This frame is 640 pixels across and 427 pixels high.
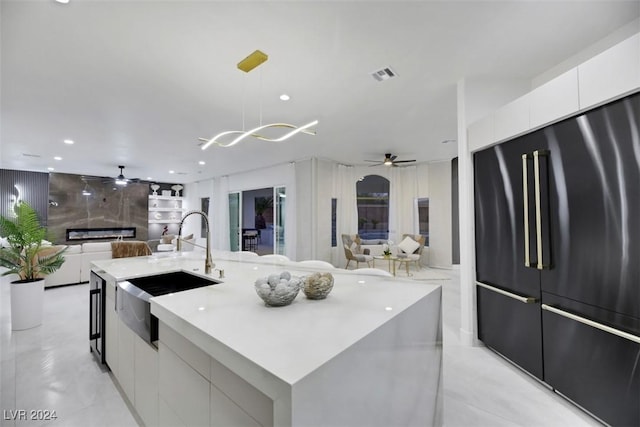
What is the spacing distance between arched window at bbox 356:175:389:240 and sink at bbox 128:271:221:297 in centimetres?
609

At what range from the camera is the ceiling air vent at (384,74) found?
2.65 metres

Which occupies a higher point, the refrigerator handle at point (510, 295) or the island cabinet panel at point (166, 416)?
the refrigerator handle at point (510, 295)

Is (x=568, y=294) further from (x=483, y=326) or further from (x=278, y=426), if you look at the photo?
(x=278, y=426)

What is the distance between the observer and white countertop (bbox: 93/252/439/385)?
0.79m

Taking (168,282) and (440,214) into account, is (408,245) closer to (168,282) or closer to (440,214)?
→ (440,214)

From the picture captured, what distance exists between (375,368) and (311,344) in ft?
1.02

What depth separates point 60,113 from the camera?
3.61 metres

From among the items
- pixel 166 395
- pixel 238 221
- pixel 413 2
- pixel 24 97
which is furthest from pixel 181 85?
pixel 238 221

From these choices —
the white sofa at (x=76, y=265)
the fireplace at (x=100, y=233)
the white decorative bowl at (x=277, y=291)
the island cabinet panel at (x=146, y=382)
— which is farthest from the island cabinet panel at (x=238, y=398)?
the fireplace at (x=100, y=233)

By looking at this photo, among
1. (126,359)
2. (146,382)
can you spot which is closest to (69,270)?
(126,359)

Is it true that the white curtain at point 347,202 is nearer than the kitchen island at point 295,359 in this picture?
No

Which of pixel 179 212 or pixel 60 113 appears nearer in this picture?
pixel 60 113

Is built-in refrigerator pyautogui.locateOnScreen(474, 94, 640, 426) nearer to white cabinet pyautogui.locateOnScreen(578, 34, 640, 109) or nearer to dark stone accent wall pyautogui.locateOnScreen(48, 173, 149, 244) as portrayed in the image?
white cabinet pyautogui.locateOnScreen(578, 34, 640, 109)

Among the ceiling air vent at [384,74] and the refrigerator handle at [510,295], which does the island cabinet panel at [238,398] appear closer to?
the refrigerator handle at [510,295]
